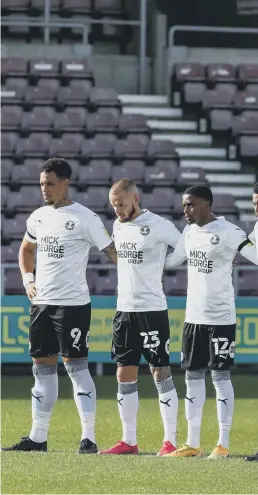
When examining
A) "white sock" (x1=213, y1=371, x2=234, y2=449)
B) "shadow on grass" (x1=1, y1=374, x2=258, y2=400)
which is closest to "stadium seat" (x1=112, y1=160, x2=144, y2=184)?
"shadow on grass" (x1=1, y1=374, x2=258, y2=400)

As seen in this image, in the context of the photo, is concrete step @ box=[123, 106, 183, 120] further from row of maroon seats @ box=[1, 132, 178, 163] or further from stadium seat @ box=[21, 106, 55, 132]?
stadium seat @ box=[21, 106, 55, 132]

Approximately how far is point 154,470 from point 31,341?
1.72 m

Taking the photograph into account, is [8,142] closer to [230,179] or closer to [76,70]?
[76,70]

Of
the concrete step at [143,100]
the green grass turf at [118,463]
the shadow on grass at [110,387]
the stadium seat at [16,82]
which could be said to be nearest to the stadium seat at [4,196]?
the stadium seat at [16,82]

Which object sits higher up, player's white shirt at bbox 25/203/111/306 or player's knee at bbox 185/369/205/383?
player's white shirt at bbox 25/203/111/306

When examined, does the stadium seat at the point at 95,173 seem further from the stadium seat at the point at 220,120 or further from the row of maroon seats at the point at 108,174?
the stadium seat at the point at 220,120

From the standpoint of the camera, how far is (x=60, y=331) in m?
9.77

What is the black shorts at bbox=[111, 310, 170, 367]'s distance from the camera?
32.4ft

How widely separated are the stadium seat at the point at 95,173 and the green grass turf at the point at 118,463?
20.1 ft

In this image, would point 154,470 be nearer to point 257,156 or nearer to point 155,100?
point 257,156

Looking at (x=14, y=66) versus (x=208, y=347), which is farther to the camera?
(x=14, y=66)

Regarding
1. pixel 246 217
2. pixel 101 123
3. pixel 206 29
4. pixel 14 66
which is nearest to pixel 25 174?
pixel 101 123

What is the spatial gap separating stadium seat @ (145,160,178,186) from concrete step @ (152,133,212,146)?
4.91ft

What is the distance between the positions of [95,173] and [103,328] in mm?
4357
